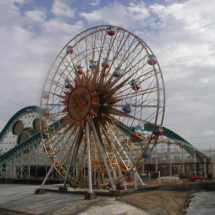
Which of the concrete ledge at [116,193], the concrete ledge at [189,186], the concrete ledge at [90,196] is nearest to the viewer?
the concrete ledge at [90,196]

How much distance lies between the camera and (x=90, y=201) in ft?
55.2

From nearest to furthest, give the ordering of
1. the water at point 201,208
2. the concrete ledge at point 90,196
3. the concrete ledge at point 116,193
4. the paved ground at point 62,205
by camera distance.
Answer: the paved ground at point 62,205 → the water at point 201,208 → the concrete ledge at point 90,196 → the concrete ledge at point 116,193

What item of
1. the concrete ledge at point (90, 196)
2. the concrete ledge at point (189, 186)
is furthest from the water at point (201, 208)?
the concrete ledge at point (90, 196)

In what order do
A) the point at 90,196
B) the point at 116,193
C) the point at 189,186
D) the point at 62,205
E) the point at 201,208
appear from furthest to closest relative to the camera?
the point at 189,186 → the point at 116,193 → the point at 90,196 → the point at 62,205 → the point at 201,208

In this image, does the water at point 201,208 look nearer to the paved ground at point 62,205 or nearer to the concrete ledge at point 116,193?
the paved ground at point 62,205

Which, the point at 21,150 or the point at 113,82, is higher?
the point at 113,82

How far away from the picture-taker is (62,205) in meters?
16.5

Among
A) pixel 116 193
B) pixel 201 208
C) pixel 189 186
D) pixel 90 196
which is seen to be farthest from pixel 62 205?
pixel 189 186

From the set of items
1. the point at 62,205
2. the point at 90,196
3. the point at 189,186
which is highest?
the point at 90,196

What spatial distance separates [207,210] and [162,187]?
6550 millimetres

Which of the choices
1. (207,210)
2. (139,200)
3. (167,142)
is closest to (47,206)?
(139,200)

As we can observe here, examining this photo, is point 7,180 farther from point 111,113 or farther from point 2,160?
point 111,113

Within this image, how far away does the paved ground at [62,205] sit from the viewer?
14.5m

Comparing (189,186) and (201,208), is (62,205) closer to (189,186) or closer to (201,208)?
(201,208)
